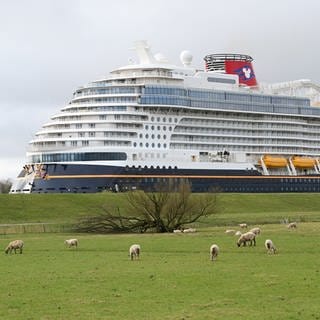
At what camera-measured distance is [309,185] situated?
415 ft

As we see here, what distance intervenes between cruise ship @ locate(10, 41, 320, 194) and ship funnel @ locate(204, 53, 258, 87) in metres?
0.43

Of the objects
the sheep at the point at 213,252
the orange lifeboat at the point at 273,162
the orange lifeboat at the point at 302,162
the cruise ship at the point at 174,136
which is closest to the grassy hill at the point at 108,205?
the cruise ship at the point at 174,136

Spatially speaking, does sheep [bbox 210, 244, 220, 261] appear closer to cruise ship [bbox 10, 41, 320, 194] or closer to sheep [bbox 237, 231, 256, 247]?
sheep [bbox 237, 231, 256, 247]

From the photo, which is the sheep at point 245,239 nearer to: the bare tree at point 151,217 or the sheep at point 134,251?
the sheep at point 134,251

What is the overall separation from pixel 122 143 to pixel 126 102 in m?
6.97

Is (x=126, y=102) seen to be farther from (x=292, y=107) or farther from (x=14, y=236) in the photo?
(x=14, y=236)

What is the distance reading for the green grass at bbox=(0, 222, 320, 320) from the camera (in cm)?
2231

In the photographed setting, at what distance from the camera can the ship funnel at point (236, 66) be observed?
440 feet

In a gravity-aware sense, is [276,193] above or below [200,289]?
above

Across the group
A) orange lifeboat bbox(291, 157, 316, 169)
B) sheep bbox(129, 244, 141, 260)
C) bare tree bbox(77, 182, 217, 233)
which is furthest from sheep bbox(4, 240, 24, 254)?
orange lifeboat bbox(291, 157, 316, 169)

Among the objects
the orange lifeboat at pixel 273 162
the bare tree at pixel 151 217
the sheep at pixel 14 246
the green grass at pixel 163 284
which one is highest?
the orange lifeboat at pixel 273 162

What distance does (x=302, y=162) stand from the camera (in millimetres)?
126938

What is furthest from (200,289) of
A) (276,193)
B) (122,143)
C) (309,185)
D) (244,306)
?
(309,185)

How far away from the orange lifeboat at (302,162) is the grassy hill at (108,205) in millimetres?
13298
